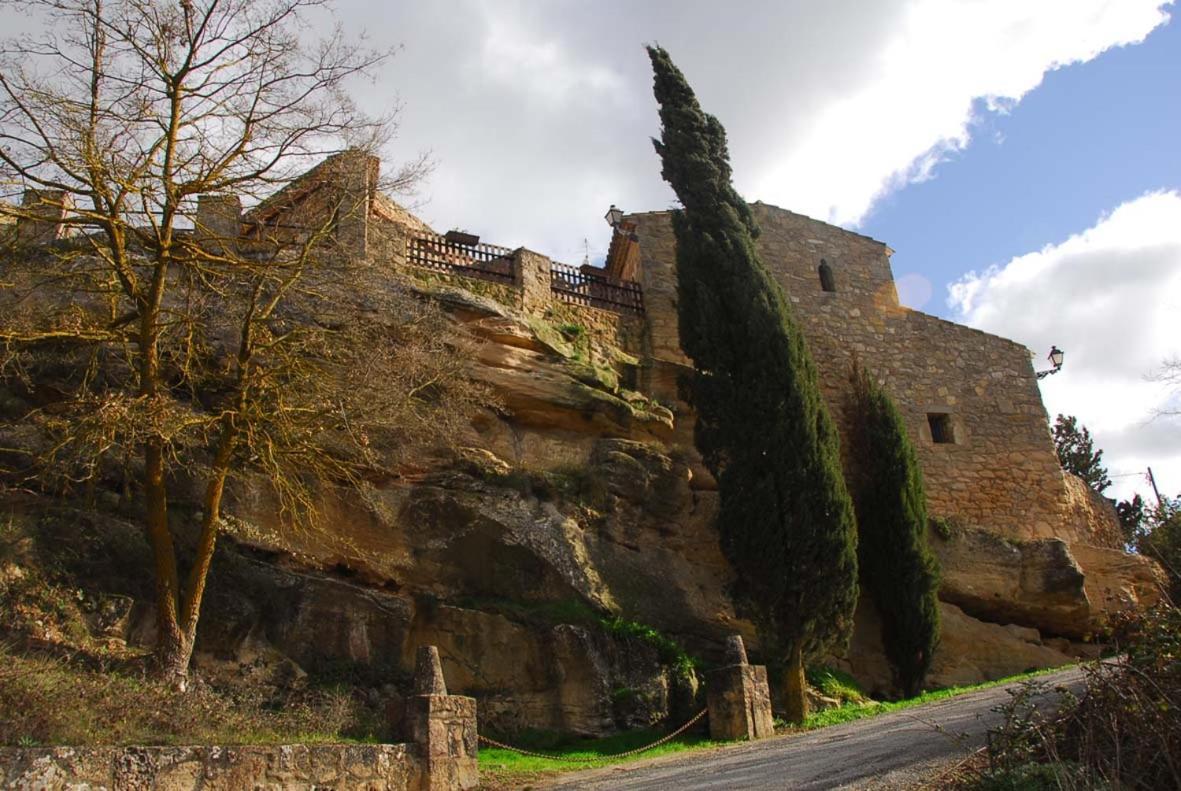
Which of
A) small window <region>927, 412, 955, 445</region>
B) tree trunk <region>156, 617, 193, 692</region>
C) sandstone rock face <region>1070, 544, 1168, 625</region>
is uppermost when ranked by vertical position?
small window <region>927, 412, 955, 445</region>

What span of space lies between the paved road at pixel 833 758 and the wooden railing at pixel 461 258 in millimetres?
9269

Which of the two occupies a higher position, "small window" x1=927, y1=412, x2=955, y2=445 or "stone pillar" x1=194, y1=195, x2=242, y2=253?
"stone pillar" x1=194, y1=195, x2=242, y2=253

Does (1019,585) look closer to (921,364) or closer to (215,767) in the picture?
(921,364)

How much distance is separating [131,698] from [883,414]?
1347cm

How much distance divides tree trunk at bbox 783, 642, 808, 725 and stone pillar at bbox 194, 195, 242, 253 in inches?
356

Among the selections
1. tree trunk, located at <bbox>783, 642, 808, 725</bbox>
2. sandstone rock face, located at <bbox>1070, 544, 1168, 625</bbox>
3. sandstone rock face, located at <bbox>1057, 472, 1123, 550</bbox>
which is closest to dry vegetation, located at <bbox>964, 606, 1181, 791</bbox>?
tree trunk, located at <bbox>783, 642, 808, 725</bbox>

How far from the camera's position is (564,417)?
14.4 metres

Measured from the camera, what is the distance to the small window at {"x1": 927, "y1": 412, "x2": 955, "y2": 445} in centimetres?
1881

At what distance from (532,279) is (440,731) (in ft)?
31.9

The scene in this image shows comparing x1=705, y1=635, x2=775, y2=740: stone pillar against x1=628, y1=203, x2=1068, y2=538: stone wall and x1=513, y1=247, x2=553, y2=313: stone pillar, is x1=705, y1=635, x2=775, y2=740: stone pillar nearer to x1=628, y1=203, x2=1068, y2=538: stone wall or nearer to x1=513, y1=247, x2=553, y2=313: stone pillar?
x1=628, y1=203, x2=1068, y2=538: stone wall

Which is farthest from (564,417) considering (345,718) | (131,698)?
(131,698)

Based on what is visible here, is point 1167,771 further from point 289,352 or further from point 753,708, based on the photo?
point 289,352

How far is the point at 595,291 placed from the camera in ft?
57.8

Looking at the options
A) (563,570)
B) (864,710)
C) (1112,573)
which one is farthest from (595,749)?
(1112,573)
